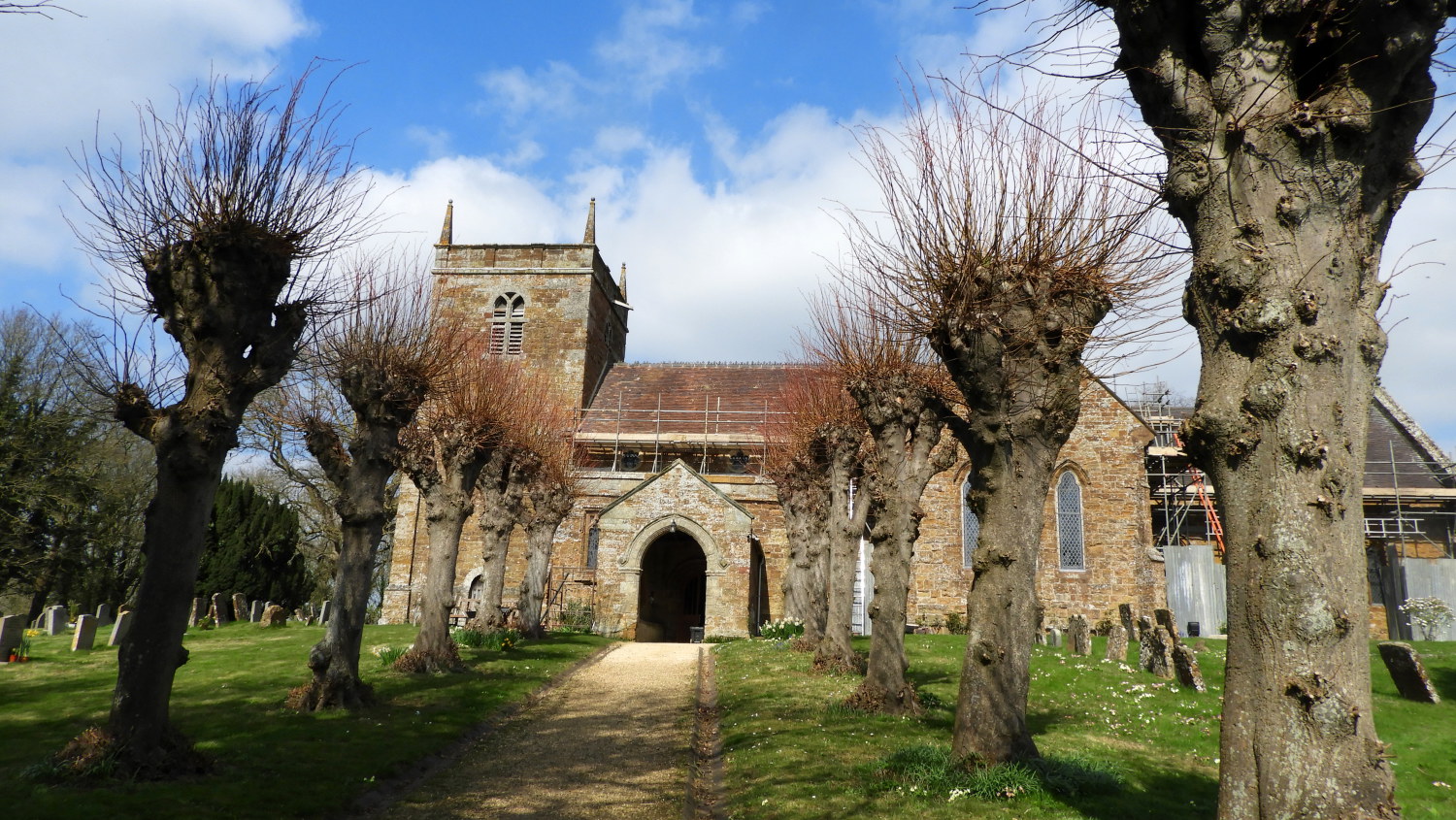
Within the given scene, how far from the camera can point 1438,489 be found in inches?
1093

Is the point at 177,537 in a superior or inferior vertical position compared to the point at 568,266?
inferior

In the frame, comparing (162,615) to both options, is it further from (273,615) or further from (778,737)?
(273,615)

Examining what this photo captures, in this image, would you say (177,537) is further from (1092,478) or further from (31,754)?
(1092,478)

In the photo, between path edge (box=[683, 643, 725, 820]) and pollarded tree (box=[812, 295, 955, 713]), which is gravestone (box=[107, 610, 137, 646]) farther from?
pollarded tree (box=[812, 295, 955, 713])

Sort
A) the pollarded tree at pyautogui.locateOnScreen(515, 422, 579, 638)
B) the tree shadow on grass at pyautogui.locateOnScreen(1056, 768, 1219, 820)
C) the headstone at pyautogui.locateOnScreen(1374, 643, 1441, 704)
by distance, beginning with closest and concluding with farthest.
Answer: the tree shadow on grass at pyautogui.locateOnScreen(1056, 768, 1219, 820) → the headstone at pyautogui.locateOnScreen(1374, 643, 1441, 704) → the pollarded tree at pyautogui.locateOnScreen(515, 422, 579, 638)

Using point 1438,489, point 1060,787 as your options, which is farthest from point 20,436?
point 1438,489

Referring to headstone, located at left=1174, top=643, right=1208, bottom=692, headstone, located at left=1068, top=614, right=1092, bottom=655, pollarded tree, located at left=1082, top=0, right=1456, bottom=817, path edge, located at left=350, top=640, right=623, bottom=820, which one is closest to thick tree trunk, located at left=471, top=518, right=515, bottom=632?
path edge, located at left=350, top=640, right=623, bottom=820

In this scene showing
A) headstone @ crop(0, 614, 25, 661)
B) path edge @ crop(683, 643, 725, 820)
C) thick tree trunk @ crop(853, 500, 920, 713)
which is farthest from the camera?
headstone @ crop(0, 614, 25, 661)

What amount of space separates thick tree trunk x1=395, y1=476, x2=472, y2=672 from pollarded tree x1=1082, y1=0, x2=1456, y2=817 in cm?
1331

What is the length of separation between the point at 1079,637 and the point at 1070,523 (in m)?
10.9

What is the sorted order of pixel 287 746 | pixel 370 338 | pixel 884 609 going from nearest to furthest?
pixel 287 746 < pixel 884 609 < pixel 370 338

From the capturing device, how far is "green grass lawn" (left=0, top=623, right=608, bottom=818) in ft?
23.2

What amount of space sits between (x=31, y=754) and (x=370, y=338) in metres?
6.50

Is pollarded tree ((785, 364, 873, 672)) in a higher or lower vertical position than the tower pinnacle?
lower
